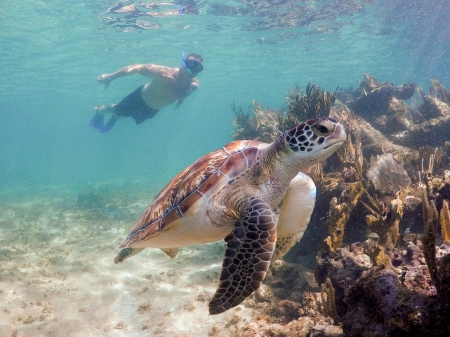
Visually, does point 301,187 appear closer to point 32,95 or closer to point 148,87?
point 148,87

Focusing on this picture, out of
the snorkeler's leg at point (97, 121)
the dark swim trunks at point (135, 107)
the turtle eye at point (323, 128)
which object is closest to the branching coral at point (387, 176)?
the turtle eye at point (323, 128)

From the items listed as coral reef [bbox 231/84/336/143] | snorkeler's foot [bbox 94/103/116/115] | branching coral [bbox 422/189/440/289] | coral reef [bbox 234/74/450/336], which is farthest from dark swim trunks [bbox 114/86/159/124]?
branching coral [bbox 422/189/440/289]

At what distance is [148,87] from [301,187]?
10259 mm

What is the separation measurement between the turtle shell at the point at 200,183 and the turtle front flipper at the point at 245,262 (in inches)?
30.5

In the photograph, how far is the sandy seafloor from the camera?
481 cm

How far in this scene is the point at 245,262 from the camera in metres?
2.75

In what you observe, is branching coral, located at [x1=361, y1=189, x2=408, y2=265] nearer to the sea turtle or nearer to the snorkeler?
the sea turtle

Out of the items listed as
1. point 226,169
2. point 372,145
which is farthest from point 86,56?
point 226,169

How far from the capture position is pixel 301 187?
13.5 feet

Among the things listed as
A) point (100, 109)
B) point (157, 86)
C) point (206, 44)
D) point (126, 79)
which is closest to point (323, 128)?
point (157, 86)

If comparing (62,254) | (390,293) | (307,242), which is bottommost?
(62,254)

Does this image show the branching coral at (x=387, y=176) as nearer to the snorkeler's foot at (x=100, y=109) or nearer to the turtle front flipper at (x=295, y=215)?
the turtle front flipper at (x=295, y=215)

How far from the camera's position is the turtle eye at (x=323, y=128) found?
10.1 ft

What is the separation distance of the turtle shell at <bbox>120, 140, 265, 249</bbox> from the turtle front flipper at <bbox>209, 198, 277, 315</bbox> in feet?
2.54
